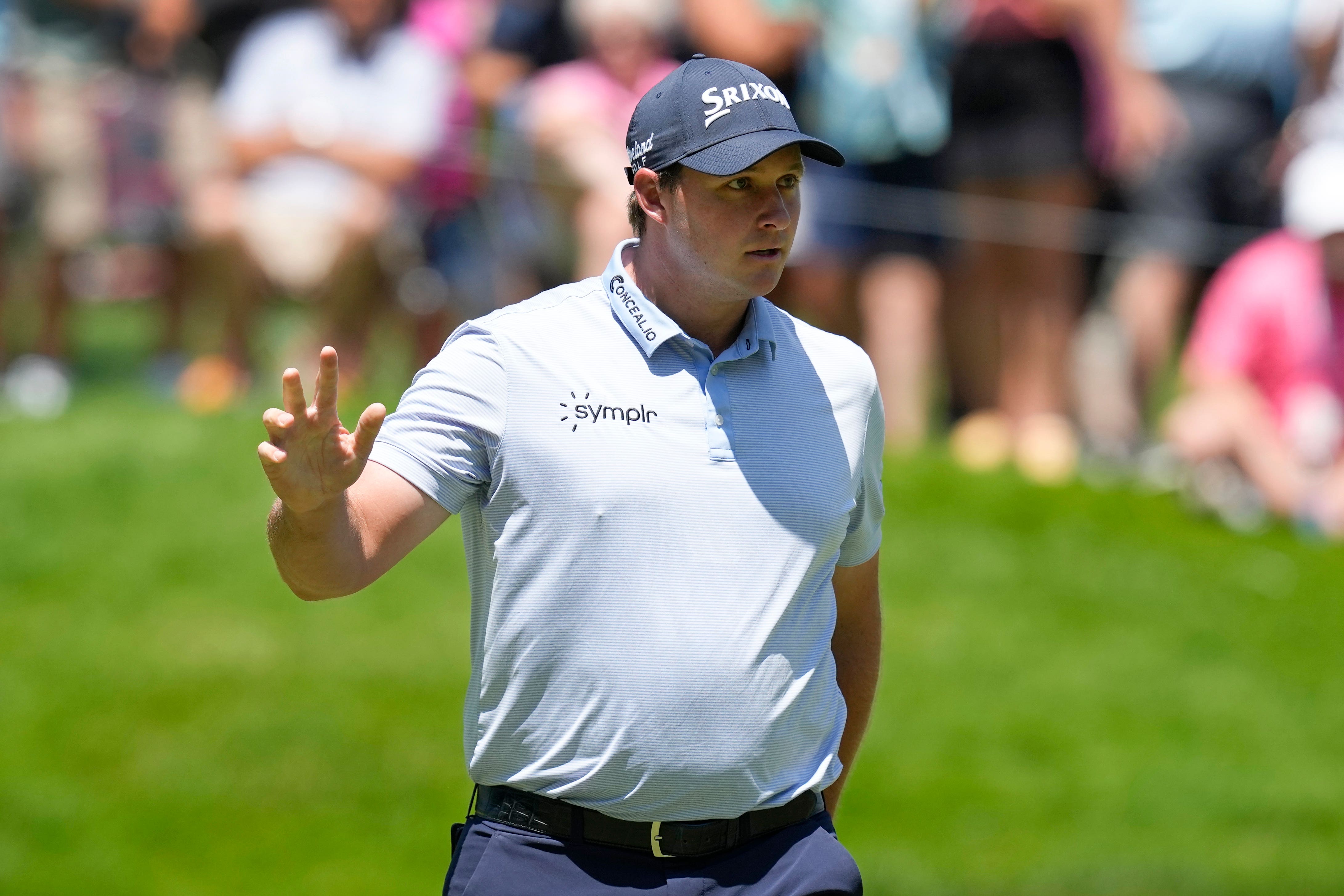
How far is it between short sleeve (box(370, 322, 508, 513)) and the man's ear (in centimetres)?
40

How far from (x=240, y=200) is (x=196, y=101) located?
545mm

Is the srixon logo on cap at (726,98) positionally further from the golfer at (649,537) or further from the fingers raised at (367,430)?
the fingers raised at (367,430)

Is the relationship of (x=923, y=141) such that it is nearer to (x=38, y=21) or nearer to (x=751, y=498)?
(x=38, y=21)

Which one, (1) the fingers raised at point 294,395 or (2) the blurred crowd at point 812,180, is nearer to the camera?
(1) the fingers raised at point 294,395

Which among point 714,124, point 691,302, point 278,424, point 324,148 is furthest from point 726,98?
point 324,148

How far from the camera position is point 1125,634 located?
25.8 ft

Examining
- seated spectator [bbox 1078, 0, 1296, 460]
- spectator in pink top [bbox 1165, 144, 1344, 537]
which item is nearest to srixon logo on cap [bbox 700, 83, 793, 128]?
spectator in pink top [bbox 1165, 144, 1344, 537]

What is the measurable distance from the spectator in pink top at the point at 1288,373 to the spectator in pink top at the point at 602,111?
8.82 ft

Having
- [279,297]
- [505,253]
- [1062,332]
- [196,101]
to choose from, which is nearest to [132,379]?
[279,297]

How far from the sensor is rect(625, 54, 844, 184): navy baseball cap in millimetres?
3303

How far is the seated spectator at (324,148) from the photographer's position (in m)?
8.63

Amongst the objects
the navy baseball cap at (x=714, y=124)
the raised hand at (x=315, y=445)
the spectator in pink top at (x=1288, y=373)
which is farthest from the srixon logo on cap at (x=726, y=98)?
the spectator in pink top at (x=1288, y=373)

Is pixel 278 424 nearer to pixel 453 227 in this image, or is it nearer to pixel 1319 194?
pixel 453 227

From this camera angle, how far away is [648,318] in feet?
11.1
